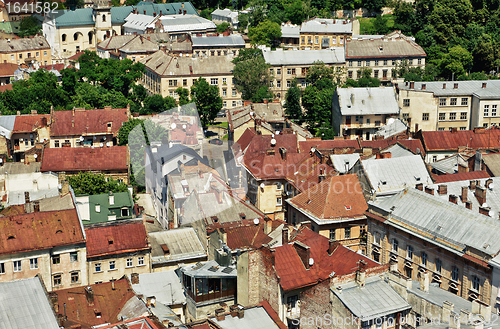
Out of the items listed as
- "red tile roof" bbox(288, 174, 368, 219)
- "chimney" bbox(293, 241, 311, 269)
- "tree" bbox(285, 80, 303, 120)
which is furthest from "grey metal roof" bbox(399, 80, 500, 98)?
"chimney" bbox(293, 241, 311, 269)

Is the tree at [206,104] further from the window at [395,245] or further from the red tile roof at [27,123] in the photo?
the window at [395,245]

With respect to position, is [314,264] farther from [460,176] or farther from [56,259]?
[460,176]

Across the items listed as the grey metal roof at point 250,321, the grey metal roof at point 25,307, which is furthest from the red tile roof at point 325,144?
the grey metal roof at point 25,307

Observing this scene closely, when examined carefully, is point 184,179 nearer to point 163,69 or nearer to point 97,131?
point 97,131

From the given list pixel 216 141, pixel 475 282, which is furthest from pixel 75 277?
pixel 216 141

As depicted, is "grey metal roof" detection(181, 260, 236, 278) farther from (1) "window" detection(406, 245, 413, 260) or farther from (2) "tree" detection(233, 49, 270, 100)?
(2) "tree" detection(233, 49, 270, 100)
